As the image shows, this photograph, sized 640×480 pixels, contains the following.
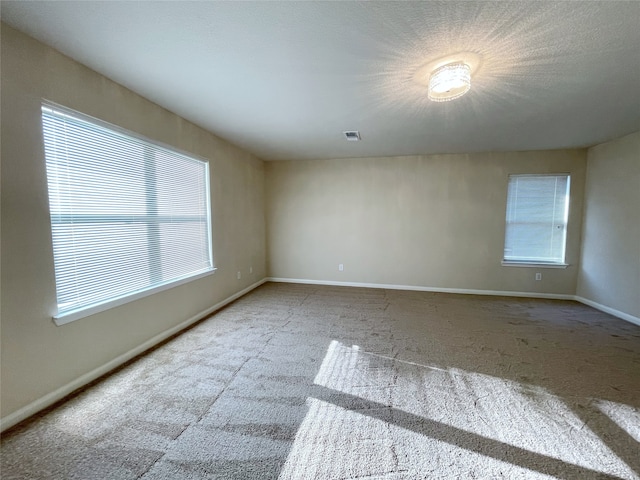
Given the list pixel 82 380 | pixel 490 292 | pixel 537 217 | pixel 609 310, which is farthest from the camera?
pixel 490 292

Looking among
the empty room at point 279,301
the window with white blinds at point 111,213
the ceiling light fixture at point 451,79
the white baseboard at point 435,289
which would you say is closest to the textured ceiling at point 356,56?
the empty room at point 279,301

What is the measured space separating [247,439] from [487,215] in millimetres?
4567

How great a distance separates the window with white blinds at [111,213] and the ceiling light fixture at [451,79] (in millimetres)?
2602

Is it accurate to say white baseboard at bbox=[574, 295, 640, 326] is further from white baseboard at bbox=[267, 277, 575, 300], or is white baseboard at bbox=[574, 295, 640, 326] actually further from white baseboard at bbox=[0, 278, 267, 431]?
white baseboard at bbox=[0, 278, 267, 431]

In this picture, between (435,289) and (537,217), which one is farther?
(435,289)

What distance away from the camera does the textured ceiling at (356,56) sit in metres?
1.39

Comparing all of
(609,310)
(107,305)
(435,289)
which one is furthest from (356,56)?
(609,310)

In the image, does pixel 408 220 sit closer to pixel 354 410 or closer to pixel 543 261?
pixel 543 261

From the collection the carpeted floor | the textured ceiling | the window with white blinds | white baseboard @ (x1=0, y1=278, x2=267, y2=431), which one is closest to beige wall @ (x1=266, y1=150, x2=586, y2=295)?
the textured ceiling

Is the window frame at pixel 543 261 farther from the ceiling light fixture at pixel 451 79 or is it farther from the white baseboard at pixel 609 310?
the ceiling light fixture at pixel 451 79

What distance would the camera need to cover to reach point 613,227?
3504 millimetres

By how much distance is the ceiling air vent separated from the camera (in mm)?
3320

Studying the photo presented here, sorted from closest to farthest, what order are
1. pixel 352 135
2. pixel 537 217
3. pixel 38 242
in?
1. pixel 38 242
2. pixel 352 135
3. pixel 537 217

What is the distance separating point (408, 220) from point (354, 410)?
354cm
